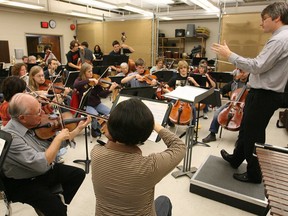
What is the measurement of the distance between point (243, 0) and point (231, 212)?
7549mm

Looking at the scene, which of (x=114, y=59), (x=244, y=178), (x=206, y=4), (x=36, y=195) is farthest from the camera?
(x=206, y=4)

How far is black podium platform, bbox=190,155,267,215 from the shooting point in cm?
200

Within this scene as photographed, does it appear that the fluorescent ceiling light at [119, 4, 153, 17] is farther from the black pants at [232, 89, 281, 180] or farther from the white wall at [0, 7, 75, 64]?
the black pants at [232, 89, 281, 180]

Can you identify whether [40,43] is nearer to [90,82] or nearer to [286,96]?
[90,82]

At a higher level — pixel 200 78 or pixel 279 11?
pixel 279 11

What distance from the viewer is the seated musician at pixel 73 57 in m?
5.38

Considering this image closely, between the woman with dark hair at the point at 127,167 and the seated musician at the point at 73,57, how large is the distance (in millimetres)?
4703

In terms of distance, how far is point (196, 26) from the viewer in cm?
902

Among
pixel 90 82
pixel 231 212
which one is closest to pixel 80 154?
pixel 90 82

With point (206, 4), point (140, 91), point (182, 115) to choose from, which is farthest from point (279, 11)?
point (206, 4)

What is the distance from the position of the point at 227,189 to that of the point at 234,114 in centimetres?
139

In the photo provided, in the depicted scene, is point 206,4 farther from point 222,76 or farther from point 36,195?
point 36,195

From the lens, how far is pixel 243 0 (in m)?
7.60

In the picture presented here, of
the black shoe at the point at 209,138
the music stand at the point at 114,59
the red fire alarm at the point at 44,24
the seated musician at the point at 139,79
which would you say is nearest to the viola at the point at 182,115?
the black shoe at the point at 209,138
